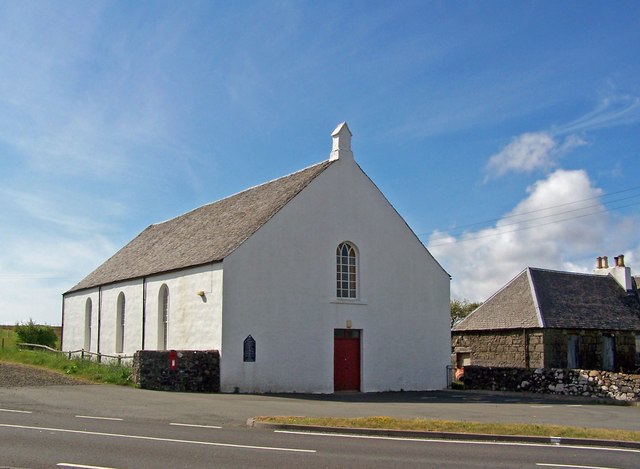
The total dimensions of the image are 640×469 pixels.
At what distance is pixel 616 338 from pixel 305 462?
91.0 feet

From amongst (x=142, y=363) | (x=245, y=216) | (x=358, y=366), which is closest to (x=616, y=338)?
(x=358, y=366)

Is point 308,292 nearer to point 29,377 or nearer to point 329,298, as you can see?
point 329,298

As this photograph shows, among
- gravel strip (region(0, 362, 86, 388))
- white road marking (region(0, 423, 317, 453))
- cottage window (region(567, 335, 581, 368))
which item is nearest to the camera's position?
white road marking (region(0, 423, 317, 453))

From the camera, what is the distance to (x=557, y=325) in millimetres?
32250

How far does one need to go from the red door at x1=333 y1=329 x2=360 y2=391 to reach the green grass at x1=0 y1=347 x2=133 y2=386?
25.5 ft

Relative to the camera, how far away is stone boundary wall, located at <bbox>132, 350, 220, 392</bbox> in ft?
80.6

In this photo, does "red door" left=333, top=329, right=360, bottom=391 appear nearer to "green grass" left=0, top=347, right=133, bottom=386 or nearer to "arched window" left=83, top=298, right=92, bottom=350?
"green grass" left=0, top=347, right=133, bottom=386

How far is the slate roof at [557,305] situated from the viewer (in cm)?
3322

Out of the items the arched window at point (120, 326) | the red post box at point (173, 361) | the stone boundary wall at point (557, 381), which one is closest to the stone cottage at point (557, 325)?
the stone boundary wall at point (557, 381)

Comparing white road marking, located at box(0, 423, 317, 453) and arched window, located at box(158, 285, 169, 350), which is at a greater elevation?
arched window, located at box(158, 285, 169, 350)

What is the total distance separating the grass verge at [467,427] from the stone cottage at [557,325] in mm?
17576

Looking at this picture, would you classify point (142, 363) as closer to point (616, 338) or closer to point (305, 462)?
point (305, 462)

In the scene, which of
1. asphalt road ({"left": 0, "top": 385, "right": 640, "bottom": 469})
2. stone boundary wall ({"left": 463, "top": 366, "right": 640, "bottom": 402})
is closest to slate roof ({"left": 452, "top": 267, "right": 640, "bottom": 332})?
stone boundary wall ({"left": 463, "top": 366, "right": 640, "bottom": 402})

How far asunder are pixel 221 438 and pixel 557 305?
80.0 ft
